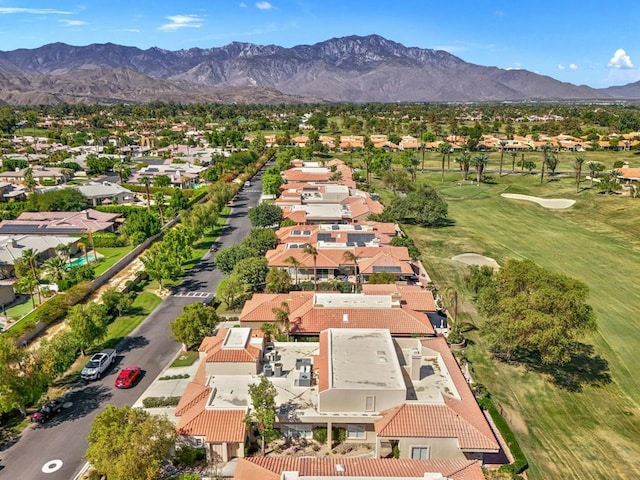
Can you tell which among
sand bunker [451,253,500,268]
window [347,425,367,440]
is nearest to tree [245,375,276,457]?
window [347,425,367,440]

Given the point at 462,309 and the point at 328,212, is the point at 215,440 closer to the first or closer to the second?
the point at 462,309

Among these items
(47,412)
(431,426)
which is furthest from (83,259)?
(431,426)

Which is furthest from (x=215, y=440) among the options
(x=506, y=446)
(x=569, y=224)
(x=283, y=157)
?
(x=283, y=157)

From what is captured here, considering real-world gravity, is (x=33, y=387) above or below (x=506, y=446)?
above

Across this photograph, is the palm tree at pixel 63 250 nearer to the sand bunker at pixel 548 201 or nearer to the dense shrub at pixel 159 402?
the dense shrub at pixel 159 402

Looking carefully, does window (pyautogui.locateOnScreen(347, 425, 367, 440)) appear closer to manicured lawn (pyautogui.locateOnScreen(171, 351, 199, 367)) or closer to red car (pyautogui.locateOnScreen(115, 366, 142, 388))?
manicured lawn (pyautogui.locateOnScreen(171, 351, 199, 367))

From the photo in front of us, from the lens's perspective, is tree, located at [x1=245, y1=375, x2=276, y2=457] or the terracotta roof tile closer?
tree, located at [x1=245, y1=375, x2=276, y2=457]

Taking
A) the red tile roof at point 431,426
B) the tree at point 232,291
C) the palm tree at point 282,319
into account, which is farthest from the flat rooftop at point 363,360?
the tree at point 232,291

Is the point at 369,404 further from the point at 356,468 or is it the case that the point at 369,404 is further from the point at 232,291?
the point at 232,291
